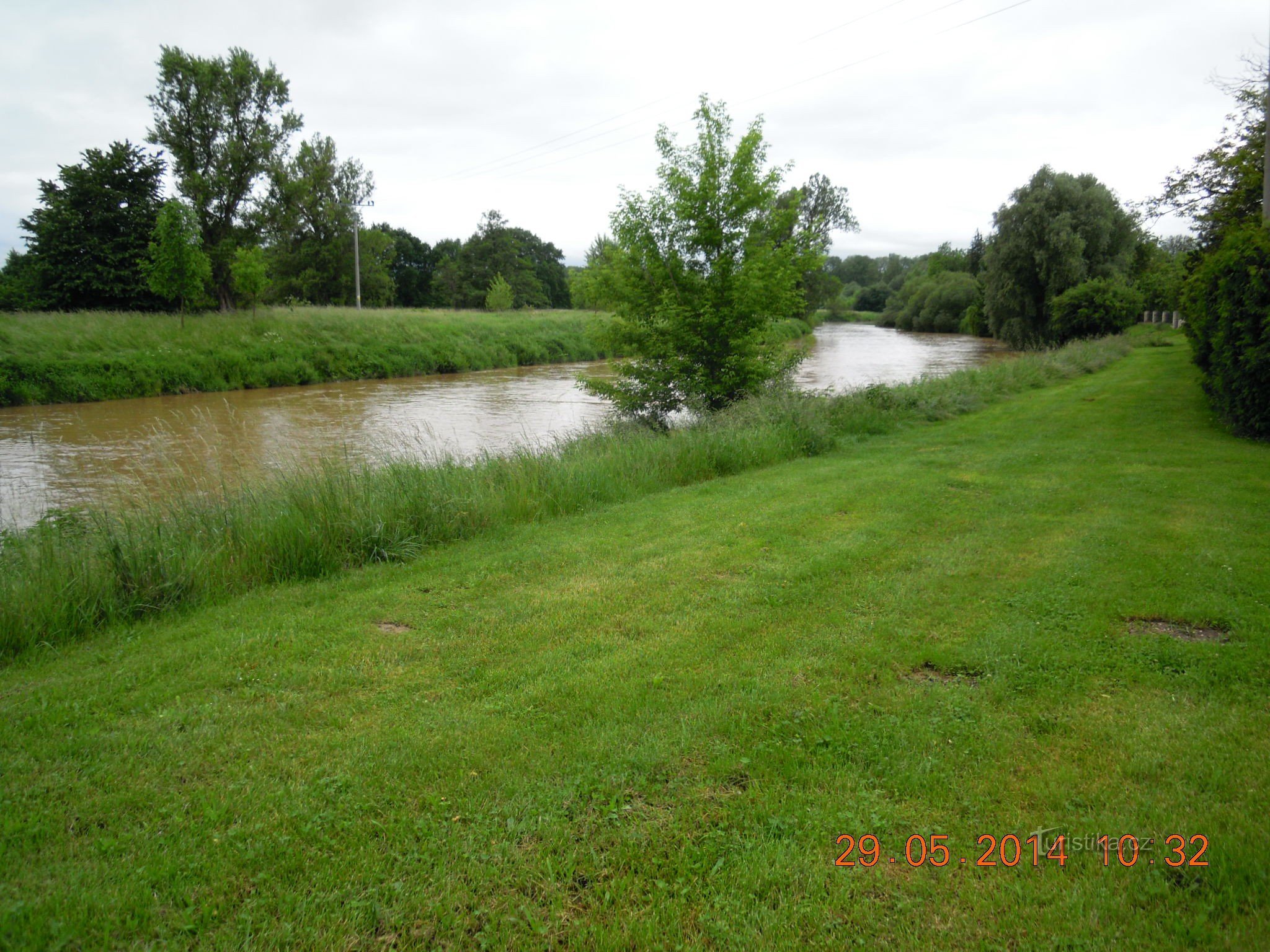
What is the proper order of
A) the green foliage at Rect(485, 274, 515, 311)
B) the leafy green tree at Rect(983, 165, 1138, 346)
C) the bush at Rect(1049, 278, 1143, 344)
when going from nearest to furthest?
the bush at Rect(1049, 278, 1143, 344) → the leafy green tree at Rect(983, 165, 1138, 346) → the green foliage at Rect(485, 274, 515, 311)

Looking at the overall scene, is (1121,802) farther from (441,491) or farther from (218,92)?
(218,92)

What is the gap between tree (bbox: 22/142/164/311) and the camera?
3244 centimetres

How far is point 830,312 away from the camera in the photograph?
355 feet

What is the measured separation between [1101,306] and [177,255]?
1416 inches

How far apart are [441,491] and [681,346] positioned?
26.8 ft

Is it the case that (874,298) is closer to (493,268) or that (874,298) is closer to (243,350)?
(493,268)

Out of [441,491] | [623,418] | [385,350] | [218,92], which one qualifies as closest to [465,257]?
[218,92]

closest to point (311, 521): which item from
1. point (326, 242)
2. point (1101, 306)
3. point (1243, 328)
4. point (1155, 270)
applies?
point (1243, 328)

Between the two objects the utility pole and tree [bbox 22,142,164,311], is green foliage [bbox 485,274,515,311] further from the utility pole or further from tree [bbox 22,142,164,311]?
tree [bbox 22,142,164,311]

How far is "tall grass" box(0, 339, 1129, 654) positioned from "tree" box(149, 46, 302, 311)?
33.1 m

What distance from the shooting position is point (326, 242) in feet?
180
